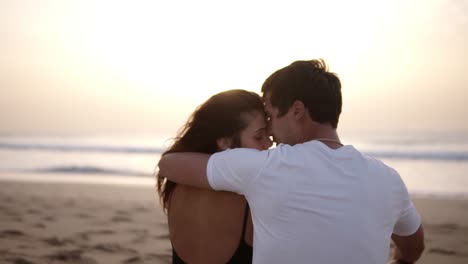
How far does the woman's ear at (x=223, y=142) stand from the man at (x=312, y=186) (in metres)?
0.26

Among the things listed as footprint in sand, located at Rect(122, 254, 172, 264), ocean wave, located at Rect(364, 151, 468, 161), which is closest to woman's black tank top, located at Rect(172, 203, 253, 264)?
footprint in sand, located at Rect(122, 254, 172, 264)

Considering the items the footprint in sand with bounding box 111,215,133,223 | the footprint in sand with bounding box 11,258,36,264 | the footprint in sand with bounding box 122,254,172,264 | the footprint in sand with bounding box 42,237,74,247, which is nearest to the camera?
the footprint in sand with bounding box 11,258,36,264

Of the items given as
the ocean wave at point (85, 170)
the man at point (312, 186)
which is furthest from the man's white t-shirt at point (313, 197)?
the ocean wave at point (85, 170)

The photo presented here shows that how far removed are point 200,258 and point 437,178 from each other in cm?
1167

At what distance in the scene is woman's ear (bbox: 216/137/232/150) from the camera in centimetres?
225

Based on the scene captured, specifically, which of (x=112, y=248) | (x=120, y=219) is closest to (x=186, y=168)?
(x=112, y=248)

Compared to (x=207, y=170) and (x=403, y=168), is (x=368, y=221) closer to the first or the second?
(x=207, y=170)

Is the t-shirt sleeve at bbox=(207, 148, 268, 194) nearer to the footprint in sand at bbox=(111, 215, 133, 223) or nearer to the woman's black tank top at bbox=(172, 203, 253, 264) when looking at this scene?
the woman's black tank top at bbox=(172, 203, 253, 264)

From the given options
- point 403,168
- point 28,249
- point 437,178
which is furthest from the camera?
point 403,168

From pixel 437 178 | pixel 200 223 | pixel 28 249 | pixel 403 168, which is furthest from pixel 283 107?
pixel 403 168

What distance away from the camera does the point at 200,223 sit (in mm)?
2117

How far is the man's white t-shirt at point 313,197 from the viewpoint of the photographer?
5.84 ft

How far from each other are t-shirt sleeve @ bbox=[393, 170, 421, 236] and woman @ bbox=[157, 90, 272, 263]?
580 mm

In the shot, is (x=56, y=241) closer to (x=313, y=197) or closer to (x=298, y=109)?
(x=298, y=109)
